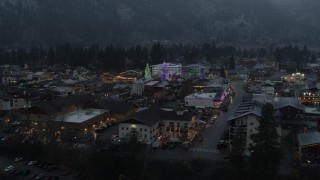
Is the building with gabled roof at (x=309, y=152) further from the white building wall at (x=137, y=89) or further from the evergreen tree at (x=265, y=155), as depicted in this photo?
the white building wall at (x=137, y=89)

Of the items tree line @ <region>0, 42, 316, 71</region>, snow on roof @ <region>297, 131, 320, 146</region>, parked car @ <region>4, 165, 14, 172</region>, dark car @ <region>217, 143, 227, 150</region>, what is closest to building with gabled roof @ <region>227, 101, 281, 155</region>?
dark car @ <region>217, 143, 227, 150</region>

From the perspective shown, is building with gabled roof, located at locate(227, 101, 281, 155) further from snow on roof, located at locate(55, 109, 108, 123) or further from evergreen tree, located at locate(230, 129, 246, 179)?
snow on roof, located at locate(55, 109, 108, 123)

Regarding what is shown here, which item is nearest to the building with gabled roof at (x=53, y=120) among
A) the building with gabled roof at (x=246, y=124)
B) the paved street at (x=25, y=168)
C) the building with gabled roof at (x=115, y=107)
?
the building with gabled roof at (x=115, y=107)

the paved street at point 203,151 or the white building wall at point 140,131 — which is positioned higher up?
the white building wall at point 140,131

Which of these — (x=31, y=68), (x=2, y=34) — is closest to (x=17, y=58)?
(x=31, y=68)

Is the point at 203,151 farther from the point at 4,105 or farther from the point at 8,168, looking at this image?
the point at 4,105

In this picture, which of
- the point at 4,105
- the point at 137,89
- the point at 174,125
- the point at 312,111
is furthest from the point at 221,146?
the point at 137,89
